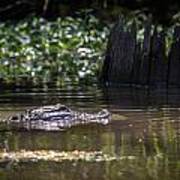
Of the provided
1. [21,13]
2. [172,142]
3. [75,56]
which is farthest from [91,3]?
[172,142]

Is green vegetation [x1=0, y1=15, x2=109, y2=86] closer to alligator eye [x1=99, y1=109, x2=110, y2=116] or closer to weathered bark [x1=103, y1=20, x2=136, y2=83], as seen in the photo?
weathered bark [x1=103, y1=20, x2=136, y2=83]

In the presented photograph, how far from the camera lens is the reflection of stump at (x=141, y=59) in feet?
45.6

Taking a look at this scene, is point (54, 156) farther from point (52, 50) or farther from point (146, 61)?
point (52, 50)

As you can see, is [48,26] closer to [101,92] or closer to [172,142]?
[101,92]

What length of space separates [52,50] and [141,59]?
626 cm

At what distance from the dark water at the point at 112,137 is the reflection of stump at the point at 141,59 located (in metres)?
0.79

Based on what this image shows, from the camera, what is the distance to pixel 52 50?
67.3 ft

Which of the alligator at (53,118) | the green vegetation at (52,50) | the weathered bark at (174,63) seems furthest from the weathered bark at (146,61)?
the alligator at (53,118)

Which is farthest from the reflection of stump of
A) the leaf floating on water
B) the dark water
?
the leaf floating on water

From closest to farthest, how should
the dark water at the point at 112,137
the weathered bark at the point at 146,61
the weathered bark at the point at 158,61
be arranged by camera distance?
the dark water at the point at 112,137
the weathered bark at the point at 158,61
the weathered bark at the point at 146,61

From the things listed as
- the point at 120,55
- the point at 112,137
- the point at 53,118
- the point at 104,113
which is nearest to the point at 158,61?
the point at 120,55

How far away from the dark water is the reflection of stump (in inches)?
31.3

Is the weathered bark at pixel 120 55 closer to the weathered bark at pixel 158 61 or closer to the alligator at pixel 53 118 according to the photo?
the weathered bark at pixel 158 61

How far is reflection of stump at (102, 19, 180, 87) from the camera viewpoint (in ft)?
45.6
